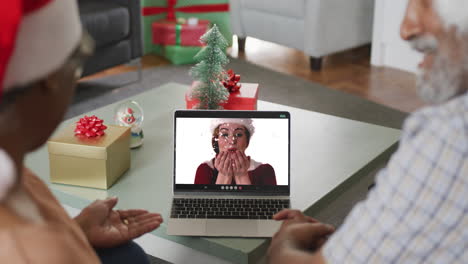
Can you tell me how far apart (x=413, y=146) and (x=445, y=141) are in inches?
1.6

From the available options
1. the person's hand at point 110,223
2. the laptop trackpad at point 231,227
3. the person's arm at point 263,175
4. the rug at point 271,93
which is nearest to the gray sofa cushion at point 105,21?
the rug at point 271,93

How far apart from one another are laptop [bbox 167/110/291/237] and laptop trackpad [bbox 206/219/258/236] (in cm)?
7

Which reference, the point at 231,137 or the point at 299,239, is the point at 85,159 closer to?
the point at 231,137

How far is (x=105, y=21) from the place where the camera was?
129 inches

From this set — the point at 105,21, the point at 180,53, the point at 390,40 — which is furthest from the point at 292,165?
the point at 390,40

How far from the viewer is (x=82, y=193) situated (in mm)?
1681

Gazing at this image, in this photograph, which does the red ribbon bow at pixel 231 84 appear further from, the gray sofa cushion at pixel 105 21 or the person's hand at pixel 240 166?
the gray sofa cushion at pixel 105 21

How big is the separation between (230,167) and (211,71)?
1.44 feet

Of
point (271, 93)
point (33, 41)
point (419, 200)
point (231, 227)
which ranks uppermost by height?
point (33, 41)

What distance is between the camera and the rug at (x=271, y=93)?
3.20 meters

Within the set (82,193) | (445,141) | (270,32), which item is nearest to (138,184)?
(82,193)

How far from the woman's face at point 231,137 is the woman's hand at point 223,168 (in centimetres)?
2

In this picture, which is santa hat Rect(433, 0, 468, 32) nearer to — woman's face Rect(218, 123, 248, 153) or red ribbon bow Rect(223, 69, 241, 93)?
woman's face Rect(218, 123, 248, 153)

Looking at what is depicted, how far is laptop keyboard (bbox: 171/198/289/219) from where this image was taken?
156 cm
